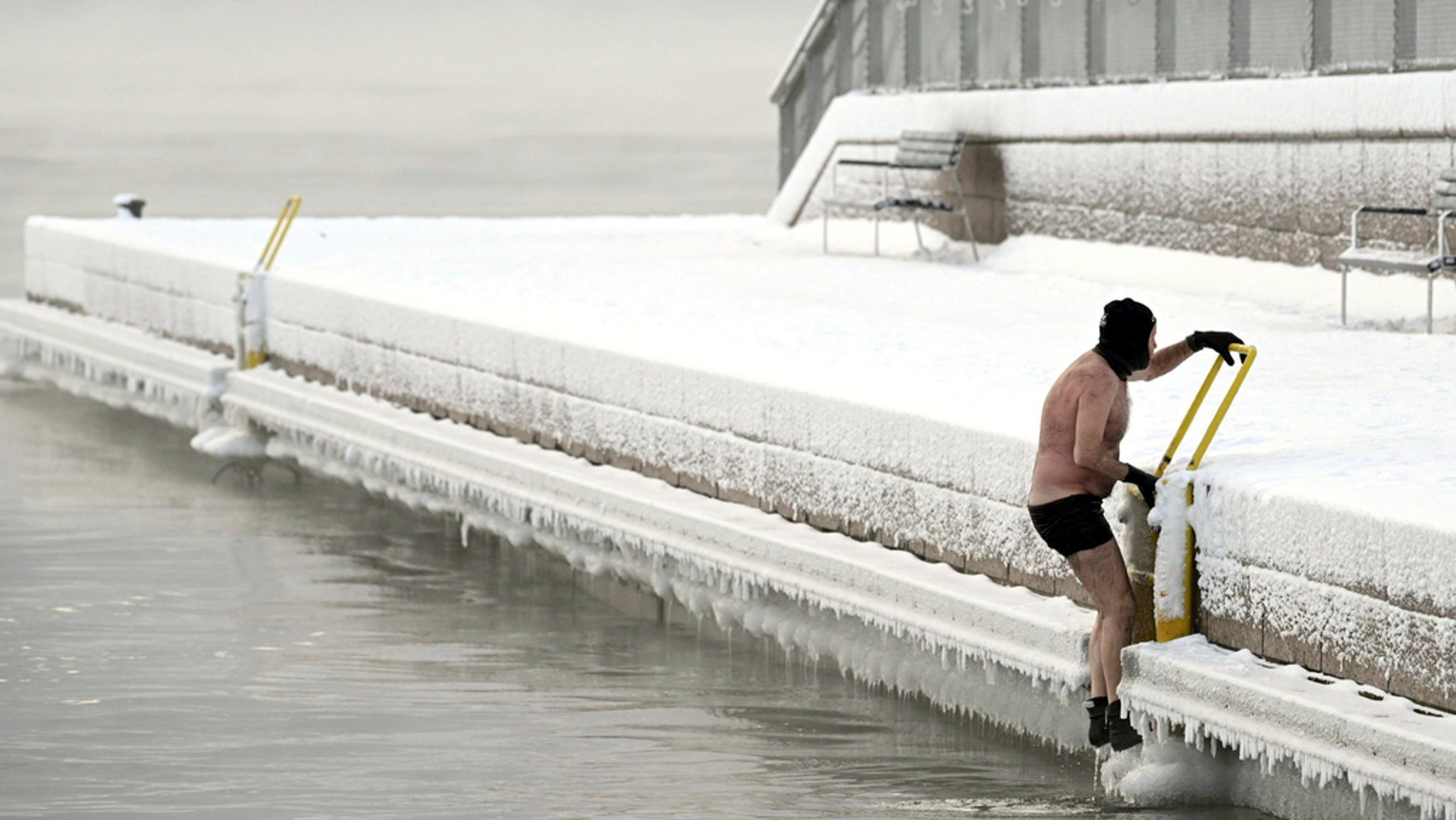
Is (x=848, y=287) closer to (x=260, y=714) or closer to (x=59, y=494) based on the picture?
(x=59, y=494)

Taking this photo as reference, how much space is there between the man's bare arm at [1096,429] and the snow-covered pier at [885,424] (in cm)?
26

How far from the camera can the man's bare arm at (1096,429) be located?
8.20 m

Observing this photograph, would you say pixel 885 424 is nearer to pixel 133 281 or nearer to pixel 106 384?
pixel 133 281

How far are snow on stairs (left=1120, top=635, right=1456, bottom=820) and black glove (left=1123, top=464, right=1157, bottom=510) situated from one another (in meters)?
0.50

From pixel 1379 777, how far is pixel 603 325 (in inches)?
300

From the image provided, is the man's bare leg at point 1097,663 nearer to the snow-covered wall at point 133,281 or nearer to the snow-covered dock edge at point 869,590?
the snow-covered dock edge at point 869,590

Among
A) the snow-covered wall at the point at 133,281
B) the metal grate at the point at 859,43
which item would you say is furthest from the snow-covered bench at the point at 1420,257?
the metal grate at the point at 859,43

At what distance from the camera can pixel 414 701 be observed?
33.8 ft

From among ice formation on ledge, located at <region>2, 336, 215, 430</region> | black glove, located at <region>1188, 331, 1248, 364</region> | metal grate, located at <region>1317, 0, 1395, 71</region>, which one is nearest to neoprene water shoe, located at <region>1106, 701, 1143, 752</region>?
black glove, located at <region>1188, 331, 1248, 364</region>

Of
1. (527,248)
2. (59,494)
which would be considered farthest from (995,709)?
(527,248)

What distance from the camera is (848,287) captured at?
17219 mm

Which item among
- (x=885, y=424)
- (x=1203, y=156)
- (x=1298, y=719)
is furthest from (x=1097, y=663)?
(x=1203, y=156)

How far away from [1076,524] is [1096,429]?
0.34 meters

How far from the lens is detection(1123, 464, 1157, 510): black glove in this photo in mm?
8211
